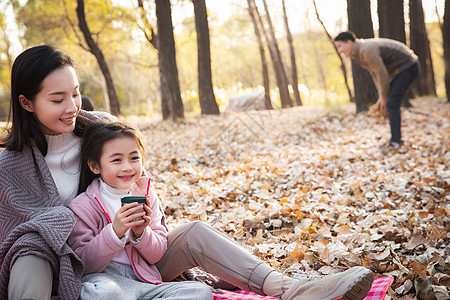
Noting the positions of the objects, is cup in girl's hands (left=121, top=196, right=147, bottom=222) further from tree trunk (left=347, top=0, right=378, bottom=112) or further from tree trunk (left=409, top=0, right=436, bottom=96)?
tree trunk (left=409, top=0, right=436, bottom=96)

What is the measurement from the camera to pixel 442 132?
7605mm

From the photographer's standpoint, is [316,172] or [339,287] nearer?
[339,287]

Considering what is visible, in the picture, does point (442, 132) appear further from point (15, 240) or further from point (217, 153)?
point (15, 240)

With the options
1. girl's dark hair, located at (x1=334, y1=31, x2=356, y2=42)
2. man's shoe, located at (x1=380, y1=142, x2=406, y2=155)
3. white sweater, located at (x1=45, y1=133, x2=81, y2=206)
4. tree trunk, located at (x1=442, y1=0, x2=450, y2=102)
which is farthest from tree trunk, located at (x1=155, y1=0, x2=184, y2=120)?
white sweater, located at (x1=45, y1=133, x2=81, y2=206)

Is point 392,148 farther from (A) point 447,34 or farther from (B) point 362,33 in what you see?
(A) point 447,34

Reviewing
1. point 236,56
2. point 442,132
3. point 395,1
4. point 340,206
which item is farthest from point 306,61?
point 340,206

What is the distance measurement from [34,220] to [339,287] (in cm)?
145

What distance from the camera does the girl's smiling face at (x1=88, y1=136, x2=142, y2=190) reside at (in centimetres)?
226

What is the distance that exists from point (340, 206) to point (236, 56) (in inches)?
1454

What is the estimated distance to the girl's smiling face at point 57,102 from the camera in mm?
2182

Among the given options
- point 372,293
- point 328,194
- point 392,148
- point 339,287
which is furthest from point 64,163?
point 392,148

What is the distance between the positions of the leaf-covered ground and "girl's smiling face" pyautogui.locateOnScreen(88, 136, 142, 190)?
1.32 metres

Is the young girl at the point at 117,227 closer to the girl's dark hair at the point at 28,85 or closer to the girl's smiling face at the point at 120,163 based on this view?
the girl's smiling face at the point at 120,163

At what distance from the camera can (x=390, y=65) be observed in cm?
688
